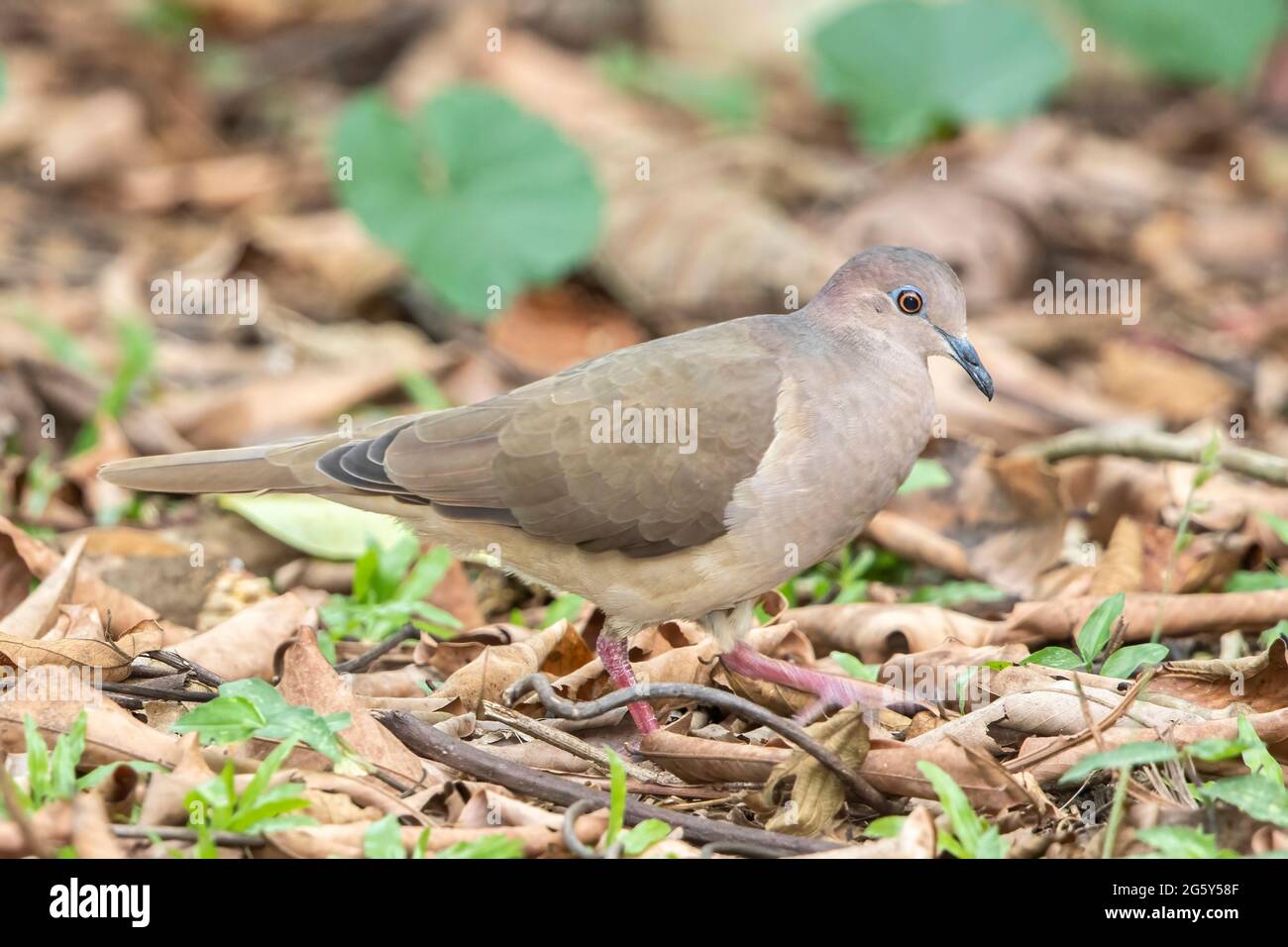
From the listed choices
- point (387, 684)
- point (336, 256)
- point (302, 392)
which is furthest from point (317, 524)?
point (336, 256)

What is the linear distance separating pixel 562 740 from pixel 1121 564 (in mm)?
2168

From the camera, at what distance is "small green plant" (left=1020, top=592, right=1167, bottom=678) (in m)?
3.95

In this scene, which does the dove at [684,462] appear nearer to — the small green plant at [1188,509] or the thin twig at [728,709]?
the thin twig at [728,709]

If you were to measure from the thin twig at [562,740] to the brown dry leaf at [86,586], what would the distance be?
1329mm

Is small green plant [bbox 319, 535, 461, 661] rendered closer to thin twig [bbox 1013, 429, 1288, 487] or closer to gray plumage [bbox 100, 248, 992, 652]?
gray plumage [bbox 100, 248, 992, 652]

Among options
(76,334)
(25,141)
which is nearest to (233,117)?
(25,141)

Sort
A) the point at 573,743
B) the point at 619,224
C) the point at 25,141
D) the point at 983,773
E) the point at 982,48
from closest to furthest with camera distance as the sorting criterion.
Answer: the point at 983,773 < the point at 573,743 < the point at 619,224 < the point at 982,48 < the point at 25,141

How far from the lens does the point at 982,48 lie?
916 centimetres

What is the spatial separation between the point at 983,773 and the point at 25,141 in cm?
850

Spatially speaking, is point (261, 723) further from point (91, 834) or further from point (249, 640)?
point (249, 640)

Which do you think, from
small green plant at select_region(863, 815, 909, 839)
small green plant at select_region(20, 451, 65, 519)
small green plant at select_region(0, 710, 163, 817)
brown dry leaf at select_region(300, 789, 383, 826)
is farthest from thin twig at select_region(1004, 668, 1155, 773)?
small green plant at select_region(20, 451, 65, 519)

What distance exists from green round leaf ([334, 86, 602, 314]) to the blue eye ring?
331 centimetres

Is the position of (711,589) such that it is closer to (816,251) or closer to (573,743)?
(573,743)
